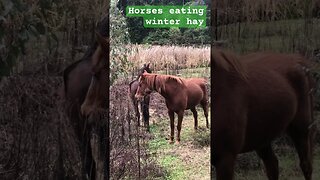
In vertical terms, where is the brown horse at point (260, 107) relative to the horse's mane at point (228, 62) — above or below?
below

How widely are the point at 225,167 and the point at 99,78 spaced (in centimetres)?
97

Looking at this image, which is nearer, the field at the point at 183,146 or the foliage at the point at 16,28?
the foliage at the point at 16,28

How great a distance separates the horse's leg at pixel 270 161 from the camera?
130 inches

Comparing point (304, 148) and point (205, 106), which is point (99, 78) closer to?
point (205, 106)

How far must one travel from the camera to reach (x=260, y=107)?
3143 mm

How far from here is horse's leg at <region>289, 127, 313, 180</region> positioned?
3279 millimetres

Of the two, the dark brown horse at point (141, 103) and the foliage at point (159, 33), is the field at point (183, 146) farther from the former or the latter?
the foliage at point (159, 33)

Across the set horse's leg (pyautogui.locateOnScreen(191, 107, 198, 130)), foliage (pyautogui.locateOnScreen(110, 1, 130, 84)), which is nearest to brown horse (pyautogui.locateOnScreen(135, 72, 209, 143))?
horse's leg (pyautogui.locateOnScreen(191, 107, 198, 130))

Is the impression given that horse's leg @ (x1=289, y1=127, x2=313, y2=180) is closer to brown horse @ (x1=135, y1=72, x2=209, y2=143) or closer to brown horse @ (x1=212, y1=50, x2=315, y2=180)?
brown horse @ (x1=212, y1=50, x2=315, y2=180)

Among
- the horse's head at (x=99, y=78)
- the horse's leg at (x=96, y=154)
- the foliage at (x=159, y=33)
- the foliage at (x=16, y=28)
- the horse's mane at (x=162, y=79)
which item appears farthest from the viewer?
the horse's leg at (x=96, y=154)

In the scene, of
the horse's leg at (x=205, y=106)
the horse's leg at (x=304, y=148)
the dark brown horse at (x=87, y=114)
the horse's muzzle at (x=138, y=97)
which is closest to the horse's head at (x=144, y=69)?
the horse's muzzle at (x=138, y=97)

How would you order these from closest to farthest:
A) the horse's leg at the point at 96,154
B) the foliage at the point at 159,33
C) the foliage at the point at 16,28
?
1. the foliage at the point at 16,28
2. the foliage at the point at 159,33
3. the horse's leg at the point at 96,154

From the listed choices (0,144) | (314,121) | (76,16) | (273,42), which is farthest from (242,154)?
(0,144)

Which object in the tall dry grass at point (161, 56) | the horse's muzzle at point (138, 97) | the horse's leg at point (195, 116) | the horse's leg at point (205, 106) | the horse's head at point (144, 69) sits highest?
the tall dry grass at point (161, 56)
